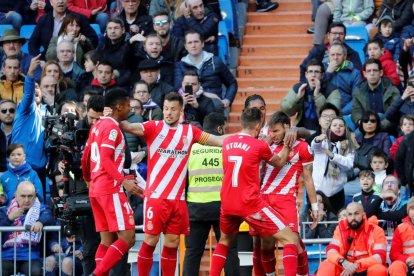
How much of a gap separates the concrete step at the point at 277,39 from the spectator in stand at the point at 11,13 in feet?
12.1

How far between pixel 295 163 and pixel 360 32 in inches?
264

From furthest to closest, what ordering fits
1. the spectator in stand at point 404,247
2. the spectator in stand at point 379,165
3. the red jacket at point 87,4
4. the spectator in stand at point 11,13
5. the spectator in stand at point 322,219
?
the spectator in stand at point 11,13, the red jacket at point 87,4, the spectator in stand at point 379,165, the spectator in stand at point 322,219, the spectator in stand at point 404,247

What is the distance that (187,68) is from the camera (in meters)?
21.6

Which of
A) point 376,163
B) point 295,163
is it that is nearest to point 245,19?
point 376,163

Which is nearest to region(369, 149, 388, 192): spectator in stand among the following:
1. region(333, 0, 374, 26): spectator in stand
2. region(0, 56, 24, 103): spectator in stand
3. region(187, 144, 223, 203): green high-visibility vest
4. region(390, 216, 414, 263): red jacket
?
region(390, 216, 414, 263): red jacket

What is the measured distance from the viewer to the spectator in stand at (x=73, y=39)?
22344mm

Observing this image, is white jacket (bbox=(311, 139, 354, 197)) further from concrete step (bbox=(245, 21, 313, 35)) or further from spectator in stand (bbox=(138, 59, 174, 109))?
concrete step (bbox=(245, 21, 313, 35))

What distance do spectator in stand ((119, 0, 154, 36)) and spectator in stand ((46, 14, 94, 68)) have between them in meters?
→ 0.71

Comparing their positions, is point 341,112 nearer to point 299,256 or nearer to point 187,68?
point 187,68

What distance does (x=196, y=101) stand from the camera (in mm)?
20531

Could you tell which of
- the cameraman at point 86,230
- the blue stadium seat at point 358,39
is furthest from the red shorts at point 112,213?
the blue stadium seat at point 358,39

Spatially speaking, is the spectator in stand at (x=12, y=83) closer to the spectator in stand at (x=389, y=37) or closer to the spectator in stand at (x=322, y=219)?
the spectator in stand at (x=322, y=219)

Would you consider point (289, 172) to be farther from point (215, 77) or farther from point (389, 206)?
point (215, 77)

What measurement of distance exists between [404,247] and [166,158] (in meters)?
3.48
